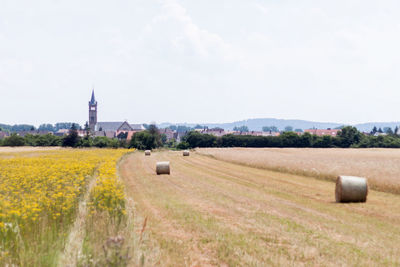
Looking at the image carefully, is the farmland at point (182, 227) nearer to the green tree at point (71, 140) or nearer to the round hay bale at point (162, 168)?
the round hay bale at point (162, 168)

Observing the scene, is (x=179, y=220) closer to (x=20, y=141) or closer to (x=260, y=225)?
(x=260, y=225)

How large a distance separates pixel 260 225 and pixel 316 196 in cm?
907

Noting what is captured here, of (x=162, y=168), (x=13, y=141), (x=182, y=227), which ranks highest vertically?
(x=13, y=141)

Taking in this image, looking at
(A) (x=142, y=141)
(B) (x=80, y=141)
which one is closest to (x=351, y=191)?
(A) (x=142, y=141)

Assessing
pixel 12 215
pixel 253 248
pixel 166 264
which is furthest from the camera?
pixel 253 248

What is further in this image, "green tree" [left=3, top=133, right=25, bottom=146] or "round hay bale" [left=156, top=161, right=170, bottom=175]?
"green tree" [left=3, top=133, right=25, bottom=146]

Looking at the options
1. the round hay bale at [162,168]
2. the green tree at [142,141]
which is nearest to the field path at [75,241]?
the round hay bale at [162,168]

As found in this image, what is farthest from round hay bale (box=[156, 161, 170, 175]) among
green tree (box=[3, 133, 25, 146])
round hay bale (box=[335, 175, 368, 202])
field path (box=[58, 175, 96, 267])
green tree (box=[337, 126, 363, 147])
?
green tree (box=[337, 126, 363, 147])

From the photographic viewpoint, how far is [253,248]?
985cm

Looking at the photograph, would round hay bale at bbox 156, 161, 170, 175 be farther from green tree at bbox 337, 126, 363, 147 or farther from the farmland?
green tree at bbox 337, 126, 363, 147

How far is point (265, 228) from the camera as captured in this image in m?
12.2

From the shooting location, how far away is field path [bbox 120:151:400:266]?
918 centimetres

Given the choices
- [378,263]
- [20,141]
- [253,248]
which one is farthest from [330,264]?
[20,141]

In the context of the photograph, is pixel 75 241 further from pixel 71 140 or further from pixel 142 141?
pixel 71 140
